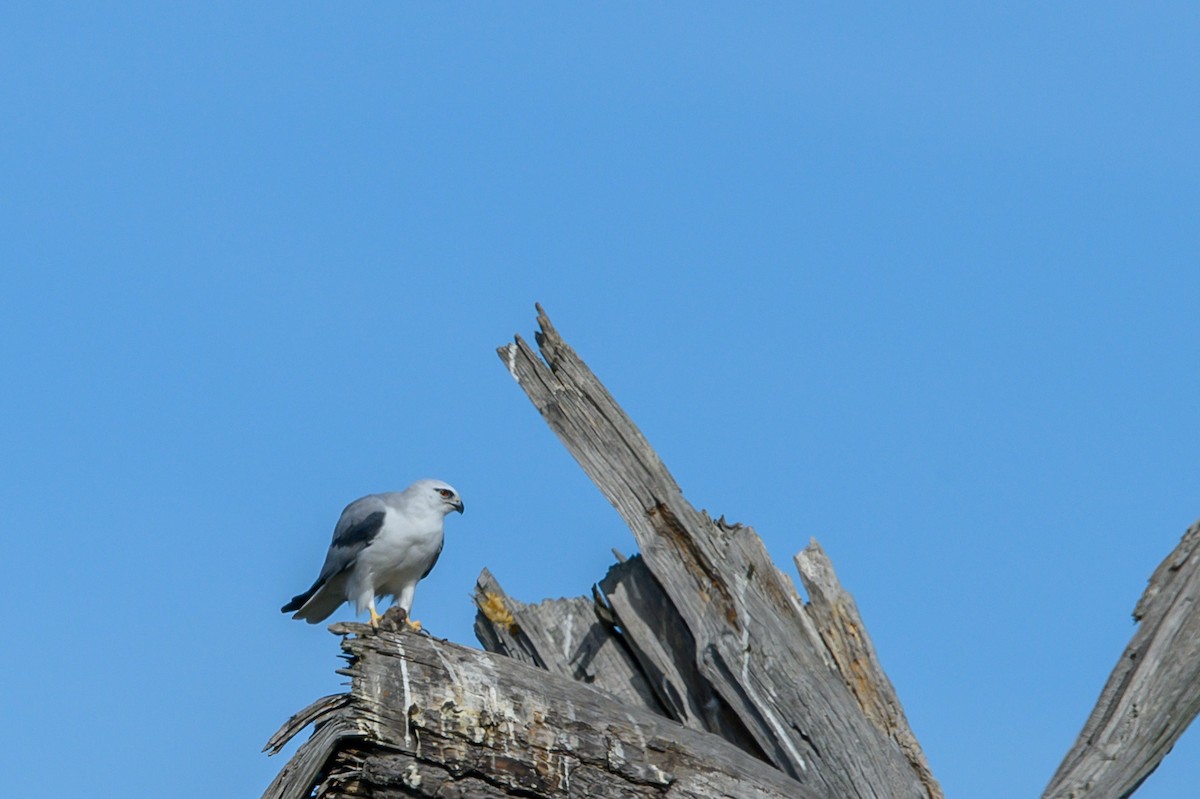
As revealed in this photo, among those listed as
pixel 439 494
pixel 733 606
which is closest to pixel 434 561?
pixel 439 494

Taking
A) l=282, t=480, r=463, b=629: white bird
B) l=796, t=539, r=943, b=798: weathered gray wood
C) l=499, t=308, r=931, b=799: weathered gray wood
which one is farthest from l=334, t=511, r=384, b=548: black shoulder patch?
l=796, t=539, r=943, b=798: weathered gray wood

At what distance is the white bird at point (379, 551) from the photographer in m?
12.8

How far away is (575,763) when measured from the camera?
30.0ft

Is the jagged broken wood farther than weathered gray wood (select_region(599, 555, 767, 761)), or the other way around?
weathered gray wood (select_region(599, 555, 767, 761))

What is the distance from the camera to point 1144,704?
9828 millimetres

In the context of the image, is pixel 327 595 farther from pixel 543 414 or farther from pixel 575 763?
pixel 575 763

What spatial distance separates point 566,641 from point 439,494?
3229mm

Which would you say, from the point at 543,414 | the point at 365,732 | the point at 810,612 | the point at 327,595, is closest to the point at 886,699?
the point at 810,612

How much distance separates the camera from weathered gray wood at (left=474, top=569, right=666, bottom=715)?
10.7 metres

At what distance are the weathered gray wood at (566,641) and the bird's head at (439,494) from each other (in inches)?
105

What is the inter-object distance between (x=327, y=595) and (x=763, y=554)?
14.9 feet

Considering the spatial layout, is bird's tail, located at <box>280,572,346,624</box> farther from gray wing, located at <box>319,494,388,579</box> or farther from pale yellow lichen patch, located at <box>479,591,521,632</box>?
pale yellow lichen patch, located at <box>479,591,521,632</box>

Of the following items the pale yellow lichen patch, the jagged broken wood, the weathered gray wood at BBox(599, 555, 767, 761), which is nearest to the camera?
the jagged broken wood

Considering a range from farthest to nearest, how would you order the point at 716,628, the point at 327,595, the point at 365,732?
the point at 327,595, the point at 716,628, the point at 365,732
